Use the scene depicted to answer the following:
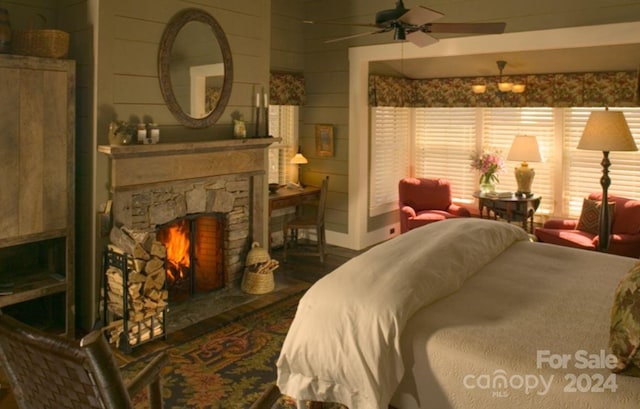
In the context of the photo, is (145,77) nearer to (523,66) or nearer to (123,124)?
(123,124)

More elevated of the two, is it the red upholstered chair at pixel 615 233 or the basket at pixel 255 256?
the red upholstered chair at pixel 615 233

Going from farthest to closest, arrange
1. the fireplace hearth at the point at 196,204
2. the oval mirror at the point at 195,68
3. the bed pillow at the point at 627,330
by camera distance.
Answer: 1. the oval mirror at the point at 195,68
2. the fireplace hearth at the point at 196,204
3. the bed pillow at the point at 627,330

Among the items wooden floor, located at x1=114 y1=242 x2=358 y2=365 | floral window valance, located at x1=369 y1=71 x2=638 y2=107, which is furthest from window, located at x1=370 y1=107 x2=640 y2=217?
wooden floor, located at x1=114 y1=242 x2=358 y2=365

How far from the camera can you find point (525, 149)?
631 centimetres

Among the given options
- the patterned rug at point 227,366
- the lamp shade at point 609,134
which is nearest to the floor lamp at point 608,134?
the lamp shade at point 609,134

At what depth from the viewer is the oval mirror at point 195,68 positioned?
4395 millimetres

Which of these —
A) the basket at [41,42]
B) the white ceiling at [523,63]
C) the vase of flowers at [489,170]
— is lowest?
the vase of flowers at [489,170]

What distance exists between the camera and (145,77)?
4.25 metres

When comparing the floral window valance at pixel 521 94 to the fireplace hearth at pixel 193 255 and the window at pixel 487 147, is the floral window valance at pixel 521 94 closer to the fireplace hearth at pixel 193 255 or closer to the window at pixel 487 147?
the window at pixel 487 147

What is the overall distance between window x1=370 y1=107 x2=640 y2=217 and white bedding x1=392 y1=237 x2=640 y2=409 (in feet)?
12.5

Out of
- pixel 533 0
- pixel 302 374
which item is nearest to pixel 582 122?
pixel 533 0

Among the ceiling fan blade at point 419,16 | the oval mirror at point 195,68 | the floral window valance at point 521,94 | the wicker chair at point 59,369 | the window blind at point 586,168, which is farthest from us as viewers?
the window blind at point 586,168

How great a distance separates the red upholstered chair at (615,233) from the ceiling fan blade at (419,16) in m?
3.11

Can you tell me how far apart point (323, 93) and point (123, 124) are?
3.43 m
